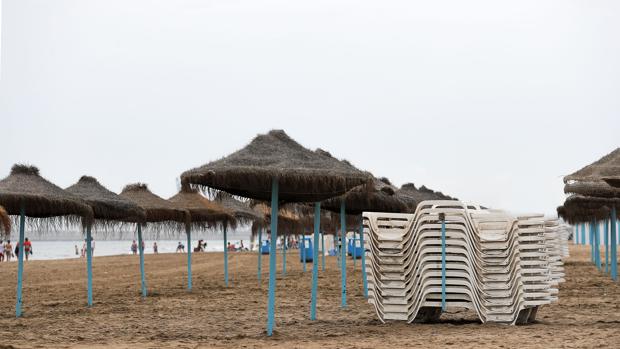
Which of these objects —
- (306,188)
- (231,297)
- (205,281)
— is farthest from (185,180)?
(205,281)

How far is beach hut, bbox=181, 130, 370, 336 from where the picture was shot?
1018 centimetres

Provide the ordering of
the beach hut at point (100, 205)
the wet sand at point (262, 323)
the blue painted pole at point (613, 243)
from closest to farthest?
the wet sand at point (262, 323) < the beach hut at point (100, 205) < the blue painted pole at point (613, 243)

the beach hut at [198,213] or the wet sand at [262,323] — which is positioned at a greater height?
the beach hut at [198,213]

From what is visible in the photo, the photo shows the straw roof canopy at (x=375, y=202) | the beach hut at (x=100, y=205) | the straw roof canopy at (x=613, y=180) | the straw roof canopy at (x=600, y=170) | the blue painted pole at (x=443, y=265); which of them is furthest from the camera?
the beach hut at (x=100, y=205)

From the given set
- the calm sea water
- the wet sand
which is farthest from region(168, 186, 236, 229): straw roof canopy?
the calm sea water

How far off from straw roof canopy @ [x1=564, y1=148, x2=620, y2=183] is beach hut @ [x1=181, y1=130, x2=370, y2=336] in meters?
3.40

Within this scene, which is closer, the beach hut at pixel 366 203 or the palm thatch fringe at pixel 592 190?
the palm thatch fringe at pixel 592 190

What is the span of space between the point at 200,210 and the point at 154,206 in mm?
1183

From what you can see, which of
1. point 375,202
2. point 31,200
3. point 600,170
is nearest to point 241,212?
point 375,202

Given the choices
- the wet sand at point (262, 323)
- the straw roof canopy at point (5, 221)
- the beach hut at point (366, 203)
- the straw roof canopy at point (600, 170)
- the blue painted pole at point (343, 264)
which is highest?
the straw roof canopy at point (600, 170)

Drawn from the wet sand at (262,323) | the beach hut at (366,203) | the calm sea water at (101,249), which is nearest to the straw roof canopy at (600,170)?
the wet sand at (262,323)

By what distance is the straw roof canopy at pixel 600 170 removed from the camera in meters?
12.0

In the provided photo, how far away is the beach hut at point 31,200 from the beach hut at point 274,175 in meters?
3.54

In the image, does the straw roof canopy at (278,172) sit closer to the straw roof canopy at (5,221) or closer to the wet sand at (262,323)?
the wet sand at (262,323)
